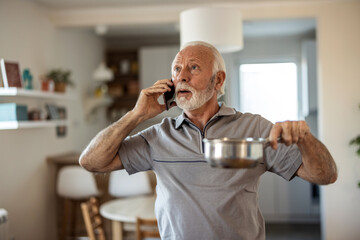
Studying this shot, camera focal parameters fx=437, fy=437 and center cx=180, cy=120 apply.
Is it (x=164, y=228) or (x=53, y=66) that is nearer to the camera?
(x=164, y=228)

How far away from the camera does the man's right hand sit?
163cm

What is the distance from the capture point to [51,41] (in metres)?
4.71

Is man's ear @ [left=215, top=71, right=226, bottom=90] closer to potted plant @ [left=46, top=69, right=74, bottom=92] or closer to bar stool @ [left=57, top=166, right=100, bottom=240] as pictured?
bar stool @ [left=57, top=166, right=100, bottom=240]

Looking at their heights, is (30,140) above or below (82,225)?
above

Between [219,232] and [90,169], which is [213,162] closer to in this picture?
[219,232]

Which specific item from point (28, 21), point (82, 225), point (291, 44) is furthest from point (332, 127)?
point (28, 21)

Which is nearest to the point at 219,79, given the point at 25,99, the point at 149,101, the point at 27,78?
the point at 149,101

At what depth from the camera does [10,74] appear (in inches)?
142

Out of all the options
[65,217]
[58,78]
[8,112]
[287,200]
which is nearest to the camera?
[8,112]

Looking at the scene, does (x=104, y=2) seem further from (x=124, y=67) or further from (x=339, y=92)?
(x=339, y=92)

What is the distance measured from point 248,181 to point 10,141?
2862 mm

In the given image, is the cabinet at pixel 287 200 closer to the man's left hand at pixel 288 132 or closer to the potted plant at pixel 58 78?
the potted plant at pixel 58 78

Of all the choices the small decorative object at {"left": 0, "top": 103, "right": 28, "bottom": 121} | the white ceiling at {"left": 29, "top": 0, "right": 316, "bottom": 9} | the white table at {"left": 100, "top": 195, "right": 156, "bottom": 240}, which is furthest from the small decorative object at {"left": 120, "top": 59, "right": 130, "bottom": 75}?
the white table at {"left": 100, "top": 195, "right": 156, "bottom": 240}

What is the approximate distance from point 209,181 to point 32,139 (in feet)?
10.2
